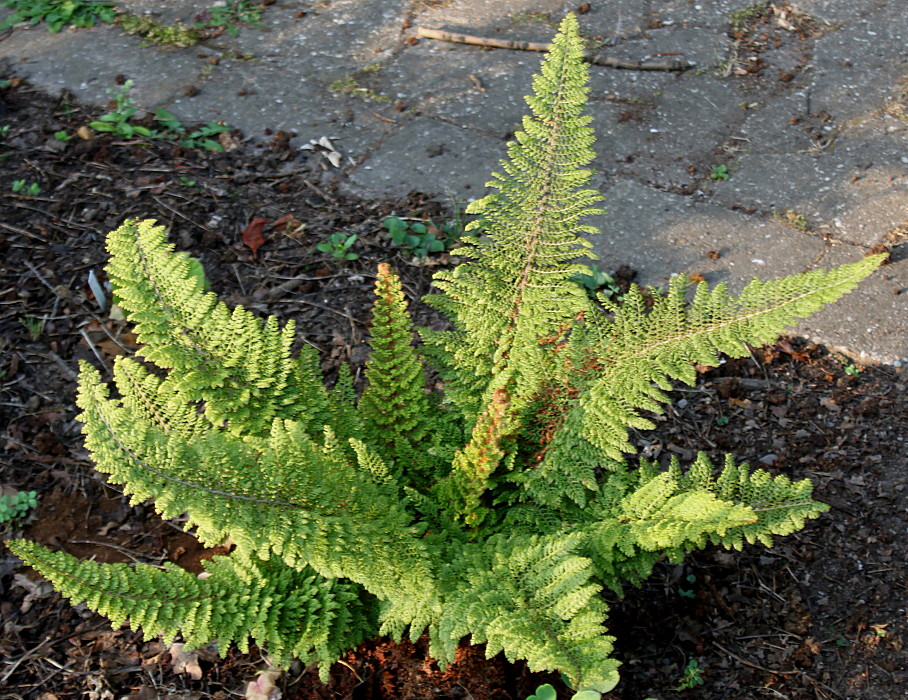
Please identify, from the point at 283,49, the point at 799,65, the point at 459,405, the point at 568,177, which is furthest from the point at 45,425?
the point at 799,65

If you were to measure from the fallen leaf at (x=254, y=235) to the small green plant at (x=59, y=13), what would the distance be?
2203mm

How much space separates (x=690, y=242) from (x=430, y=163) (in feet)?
4.30

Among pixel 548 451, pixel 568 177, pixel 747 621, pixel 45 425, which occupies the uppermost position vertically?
pixel 568 177

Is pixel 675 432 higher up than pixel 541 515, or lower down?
lower down

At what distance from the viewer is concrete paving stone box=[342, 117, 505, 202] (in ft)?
13.0

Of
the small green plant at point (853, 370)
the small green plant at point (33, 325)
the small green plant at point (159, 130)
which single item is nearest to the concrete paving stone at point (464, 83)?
the small green plant at point (159, 130)

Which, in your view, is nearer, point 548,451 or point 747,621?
point 548,451

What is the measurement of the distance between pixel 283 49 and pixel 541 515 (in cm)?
364

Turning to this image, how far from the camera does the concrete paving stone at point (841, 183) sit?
3.79 m

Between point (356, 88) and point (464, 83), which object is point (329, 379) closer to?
point (356, 88)

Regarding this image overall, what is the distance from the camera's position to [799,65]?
471 cm

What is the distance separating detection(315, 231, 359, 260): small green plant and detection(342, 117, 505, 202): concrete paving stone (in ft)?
1.20

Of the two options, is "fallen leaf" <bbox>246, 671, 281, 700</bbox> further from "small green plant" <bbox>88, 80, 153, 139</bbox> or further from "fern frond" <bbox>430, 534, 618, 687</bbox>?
"small green plant" <bbox>88, 80, 153, 139</bbox>

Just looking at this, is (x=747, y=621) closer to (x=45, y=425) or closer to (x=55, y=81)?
(x=45, y=425)
